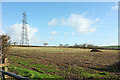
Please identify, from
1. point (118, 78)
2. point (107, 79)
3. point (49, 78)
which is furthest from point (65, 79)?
point (118, 78)

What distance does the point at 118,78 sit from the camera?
884 cm

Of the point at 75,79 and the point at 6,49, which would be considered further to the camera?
the point at 6,49

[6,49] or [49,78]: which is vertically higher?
[6,49]

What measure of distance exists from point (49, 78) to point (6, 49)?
4.75m

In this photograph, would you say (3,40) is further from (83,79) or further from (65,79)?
(83,79)

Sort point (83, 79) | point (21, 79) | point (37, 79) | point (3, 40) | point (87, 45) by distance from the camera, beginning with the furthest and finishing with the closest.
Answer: point (87, 45) < point (3, 40) < point (83, 79) < point (37, 79) < point (21, 79)

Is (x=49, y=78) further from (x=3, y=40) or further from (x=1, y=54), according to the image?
(x=3, y=40)

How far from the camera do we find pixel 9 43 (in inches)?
388

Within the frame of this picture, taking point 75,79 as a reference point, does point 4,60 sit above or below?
above

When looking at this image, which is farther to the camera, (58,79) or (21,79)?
(58,79)

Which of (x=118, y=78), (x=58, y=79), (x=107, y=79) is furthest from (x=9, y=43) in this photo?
(x=118, y=78)

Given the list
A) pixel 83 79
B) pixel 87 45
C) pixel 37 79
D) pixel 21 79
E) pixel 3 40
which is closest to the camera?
pixel 21 79

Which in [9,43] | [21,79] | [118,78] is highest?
[9,43]

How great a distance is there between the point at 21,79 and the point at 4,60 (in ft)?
16.9
